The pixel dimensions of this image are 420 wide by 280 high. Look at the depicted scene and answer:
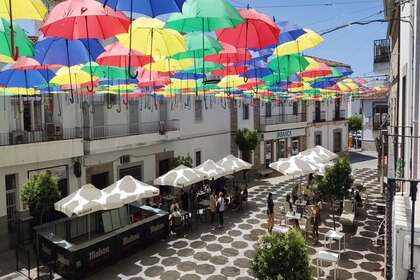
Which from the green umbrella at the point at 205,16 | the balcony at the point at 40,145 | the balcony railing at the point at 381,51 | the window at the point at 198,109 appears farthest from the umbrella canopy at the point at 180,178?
the balcony railing at the point at 381,51

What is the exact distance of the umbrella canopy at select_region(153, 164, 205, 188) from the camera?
15.4 m

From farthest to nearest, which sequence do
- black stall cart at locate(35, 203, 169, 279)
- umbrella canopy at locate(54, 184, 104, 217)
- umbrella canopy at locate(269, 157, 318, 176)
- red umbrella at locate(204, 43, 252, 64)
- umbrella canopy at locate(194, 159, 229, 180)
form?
1. umbrella canopy at locate(194, 159, 229, 180)
2. umbrella canopy at locate(269, 157, 318, 176)
3. umbrella canopy at locate(54, 184, 104, 217)
4. black stall cart at locate(35, 203, 169, 279)
5. red umbrella at locate(204, 43, 252, 64)

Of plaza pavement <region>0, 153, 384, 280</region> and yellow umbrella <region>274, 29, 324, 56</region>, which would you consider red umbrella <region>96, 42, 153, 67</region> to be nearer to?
yellow umbrella <region>274, 29, 324, 56</region>

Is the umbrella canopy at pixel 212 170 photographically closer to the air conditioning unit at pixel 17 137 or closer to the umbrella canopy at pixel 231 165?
the umbrella canopy at pixel 231 165

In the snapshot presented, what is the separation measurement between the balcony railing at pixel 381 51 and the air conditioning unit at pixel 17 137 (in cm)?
1710

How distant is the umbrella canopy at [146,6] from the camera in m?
5.09

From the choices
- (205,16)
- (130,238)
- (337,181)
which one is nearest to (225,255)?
(130,238)

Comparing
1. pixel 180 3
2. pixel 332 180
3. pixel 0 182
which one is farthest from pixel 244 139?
pixel 180 3

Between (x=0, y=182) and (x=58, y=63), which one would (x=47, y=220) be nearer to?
(x=0, y=182)

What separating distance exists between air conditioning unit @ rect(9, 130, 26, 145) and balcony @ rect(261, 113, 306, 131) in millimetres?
18031

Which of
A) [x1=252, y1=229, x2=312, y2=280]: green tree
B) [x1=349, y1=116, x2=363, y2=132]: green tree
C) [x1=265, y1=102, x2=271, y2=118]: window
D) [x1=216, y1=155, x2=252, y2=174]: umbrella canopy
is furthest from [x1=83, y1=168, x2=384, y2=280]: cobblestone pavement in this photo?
[x1=349, y1=116, x2=363, y2=132]: green tree

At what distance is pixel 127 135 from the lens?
17500mm

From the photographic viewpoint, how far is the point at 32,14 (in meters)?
4.87

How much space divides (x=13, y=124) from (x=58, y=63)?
7.71 m
